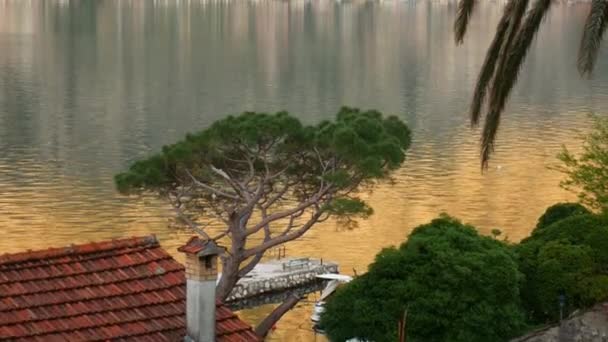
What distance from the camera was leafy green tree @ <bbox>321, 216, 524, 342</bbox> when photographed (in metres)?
24.7

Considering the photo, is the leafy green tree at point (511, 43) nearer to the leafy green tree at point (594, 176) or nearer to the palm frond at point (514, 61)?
the palm frond at point (514, 61)

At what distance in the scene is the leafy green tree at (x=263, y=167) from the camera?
1196 inches

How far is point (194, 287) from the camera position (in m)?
12.0

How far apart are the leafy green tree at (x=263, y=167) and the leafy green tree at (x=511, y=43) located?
1404cm

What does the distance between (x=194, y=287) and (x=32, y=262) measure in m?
1.46

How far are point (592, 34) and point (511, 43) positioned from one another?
2.67 ft

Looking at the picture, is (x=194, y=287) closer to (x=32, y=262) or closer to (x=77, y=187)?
(x=32, y=262)

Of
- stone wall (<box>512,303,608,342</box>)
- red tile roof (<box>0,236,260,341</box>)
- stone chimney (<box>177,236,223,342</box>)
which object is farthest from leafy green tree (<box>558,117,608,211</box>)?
stone chimney (<box>177,236,223,342</box>)

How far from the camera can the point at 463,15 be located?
15.9 meters

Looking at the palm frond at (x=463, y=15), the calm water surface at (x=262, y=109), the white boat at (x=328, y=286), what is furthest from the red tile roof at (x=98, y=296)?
the white boat at (x=328, y=286)

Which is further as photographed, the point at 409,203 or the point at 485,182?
the point at 485,182

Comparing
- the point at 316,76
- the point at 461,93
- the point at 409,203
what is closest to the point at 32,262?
the point at 409,203

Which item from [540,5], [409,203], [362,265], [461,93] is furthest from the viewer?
[461,93]

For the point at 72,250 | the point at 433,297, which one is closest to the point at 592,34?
the point at 72,250
